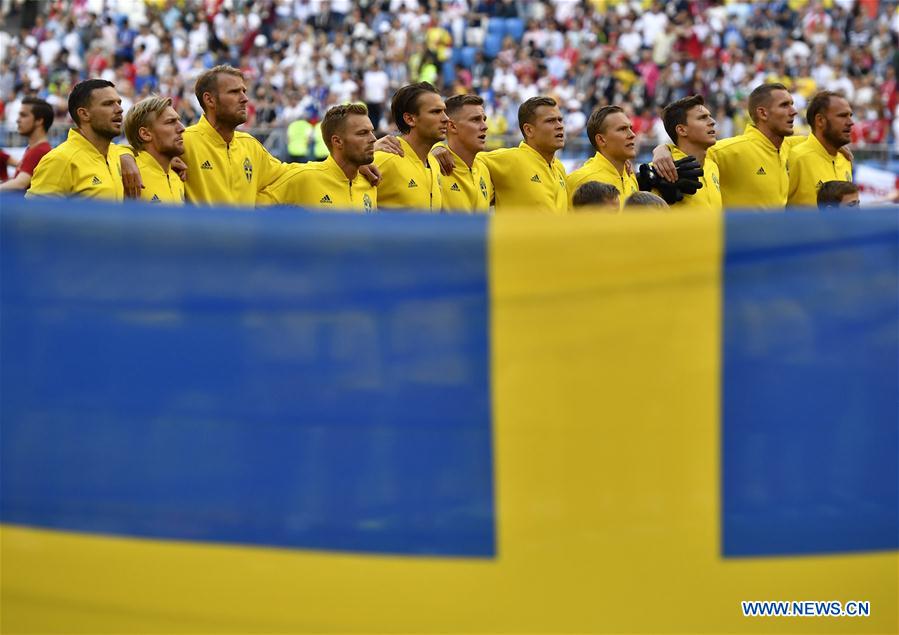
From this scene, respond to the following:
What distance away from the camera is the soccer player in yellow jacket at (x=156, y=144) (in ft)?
26.7

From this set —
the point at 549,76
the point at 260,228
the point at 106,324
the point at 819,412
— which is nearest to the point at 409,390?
the point at 260,228

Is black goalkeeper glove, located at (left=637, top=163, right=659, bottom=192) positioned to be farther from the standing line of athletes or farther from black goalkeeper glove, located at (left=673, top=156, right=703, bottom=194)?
black goalkeeper glove, located at (left=673, top=156, right=703, bottom=194)

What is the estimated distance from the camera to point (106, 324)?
12.7 feet

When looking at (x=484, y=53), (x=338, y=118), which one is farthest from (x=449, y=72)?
(x=338, y=118)

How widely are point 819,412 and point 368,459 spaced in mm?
1186

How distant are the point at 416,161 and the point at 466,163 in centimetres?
38

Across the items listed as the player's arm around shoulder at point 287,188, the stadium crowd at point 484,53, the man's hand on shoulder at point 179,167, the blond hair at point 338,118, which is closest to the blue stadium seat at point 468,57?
the stadium crowd at point 484,53

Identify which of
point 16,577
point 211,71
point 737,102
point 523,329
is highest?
point 737,102

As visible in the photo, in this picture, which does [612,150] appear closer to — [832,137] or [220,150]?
[832,137]

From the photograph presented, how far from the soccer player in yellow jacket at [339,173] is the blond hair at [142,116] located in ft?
2.86

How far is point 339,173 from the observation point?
8.52 m

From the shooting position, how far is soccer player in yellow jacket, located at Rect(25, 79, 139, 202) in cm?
786

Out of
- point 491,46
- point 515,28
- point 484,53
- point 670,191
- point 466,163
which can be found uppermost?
point 515,28

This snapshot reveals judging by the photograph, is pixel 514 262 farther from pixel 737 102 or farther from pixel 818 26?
pixel 818 26
